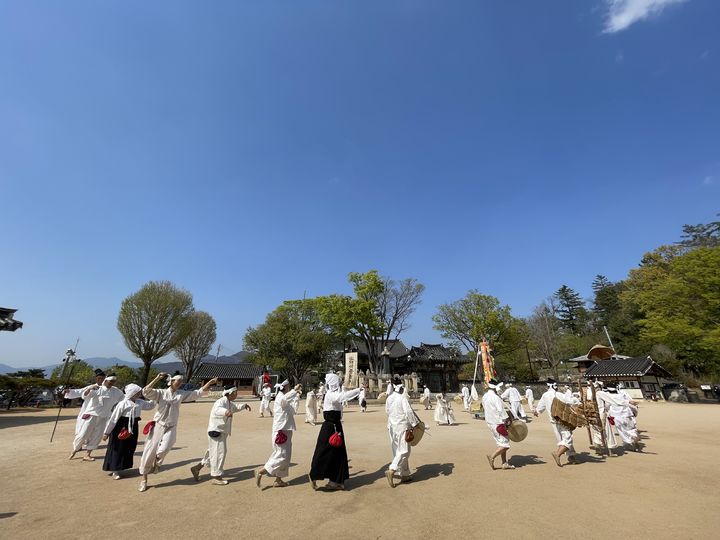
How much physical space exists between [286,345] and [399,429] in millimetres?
31872

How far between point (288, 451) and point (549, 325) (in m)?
46.8

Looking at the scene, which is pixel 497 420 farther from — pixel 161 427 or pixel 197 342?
pixel 197 342

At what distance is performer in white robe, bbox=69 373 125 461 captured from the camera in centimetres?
807

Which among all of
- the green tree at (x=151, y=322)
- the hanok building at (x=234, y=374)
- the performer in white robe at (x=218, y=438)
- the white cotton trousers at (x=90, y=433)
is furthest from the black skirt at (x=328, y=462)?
the hanok building at (x=234, y=374)

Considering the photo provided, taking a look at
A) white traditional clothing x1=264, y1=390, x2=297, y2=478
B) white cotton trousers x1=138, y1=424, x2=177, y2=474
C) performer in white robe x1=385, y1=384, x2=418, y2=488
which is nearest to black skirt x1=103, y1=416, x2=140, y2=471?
white cotton trousers x1=138, y1=424, x2=177, y2=474

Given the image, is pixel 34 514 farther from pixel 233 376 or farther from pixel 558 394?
pixel 233 376

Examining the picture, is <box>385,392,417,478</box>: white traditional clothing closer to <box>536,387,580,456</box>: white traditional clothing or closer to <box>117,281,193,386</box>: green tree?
<box>536,387,580,456</box>: white traditional clothing

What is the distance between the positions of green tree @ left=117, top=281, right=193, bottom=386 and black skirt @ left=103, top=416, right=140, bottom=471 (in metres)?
28.2

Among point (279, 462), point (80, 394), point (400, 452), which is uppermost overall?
point (80, 394)

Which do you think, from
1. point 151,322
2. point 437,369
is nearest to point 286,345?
point 151,322

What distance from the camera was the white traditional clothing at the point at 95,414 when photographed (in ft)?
26.5

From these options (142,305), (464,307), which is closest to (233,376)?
(142,305)

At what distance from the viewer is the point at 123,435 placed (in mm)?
6387

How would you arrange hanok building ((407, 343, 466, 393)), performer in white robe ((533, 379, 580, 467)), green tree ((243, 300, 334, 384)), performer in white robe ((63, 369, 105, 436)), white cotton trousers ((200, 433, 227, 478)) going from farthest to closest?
hanok building ((407, 343, 466, 393)) < green tree ((243, 300, 334, 384)) < performer in white robe ((63, 369, 105, 436)) < performer in white robe ((533, 379, 580, 467)) < white cotton trousers ((200, 433, 227, 478))
